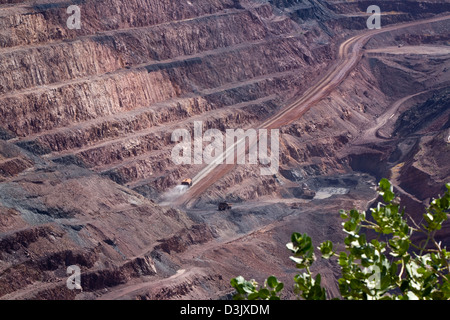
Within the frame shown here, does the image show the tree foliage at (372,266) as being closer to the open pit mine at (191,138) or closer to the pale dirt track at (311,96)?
the open pit mine at (191,138)

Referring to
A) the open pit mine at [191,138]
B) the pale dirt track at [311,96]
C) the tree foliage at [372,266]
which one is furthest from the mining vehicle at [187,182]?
the tree foliage at [372,266]

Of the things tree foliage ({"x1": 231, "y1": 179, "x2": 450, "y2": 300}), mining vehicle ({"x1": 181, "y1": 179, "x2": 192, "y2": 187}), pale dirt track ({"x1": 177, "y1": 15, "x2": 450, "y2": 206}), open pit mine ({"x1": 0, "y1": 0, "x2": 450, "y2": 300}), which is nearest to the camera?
tree foliage ({"x1": 231, "y1": 179, "x2": 450, "y2": 300})

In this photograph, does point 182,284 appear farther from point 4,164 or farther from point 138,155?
point 138,155

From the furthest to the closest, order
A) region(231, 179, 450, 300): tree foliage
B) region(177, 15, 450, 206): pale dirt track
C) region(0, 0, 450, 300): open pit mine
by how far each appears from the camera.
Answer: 1. region(177, 15, 450, 206): pale dirt track
2. region(0, 0, 450, 300): open pit mine
3. region(231, 179, 450, 300): tree foliage

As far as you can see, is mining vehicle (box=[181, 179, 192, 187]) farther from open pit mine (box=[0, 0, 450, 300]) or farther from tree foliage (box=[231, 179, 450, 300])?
tree foliage (box=[231, 179, 450, 300])

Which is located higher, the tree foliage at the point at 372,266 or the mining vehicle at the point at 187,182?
the tree foliage at the point at 372,266

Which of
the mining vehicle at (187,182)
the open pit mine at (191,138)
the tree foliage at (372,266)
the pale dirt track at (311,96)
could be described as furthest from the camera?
the pale dirt track at (311,96)

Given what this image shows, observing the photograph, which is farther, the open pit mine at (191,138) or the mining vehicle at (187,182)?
the mining vehicle at (187,182)

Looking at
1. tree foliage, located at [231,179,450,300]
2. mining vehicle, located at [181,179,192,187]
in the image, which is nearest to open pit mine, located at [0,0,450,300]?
mining vehicle, located at [181,179,192,187]

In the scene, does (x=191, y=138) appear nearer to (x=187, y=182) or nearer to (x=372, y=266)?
(x=187, y=182)

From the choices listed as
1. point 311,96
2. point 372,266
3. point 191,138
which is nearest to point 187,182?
point 191,138
